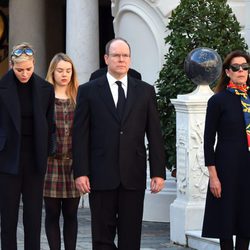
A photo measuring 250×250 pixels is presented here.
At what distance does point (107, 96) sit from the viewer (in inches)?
295

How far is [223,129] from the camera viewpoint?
7.81 meters

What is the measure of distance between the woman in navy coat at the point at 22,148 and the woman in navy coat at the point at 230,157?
134cm

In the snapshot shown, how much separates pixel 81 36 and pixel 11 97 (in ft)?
21.0

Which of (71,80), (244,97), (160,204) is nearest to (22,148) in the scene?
(71,80)

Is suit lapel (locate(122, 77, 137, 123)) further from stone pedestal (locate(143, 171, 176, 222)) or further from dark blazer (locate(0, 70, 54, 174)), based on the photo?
stone pedestal (locate(143, 171, 176, 222))

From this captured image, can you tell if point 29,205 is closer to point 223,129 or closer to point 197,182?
point 223,129

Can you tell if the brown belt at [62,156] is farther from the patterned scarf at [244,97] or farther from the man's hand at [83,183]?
the patterned scarf at [244,97]

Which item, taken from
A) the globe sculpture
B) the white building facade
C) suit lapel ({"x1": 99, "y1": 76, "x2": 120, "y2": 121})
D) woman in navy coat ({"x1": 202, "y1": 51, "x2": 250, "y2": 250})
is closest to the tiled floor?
the white building facade

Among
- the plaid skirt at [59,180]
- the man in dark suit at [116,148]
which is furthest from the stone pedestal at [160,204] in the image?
the man in dark suit at [116,148]

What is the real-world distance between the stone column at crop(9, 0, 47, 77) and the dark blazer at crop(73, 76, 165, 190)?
9.62m

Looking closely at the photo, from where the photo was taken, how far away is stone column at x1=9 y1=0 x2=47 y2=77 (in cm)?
1708

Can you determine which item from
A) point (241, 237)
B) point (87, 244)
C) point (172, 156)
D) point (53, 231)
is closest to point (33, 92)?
point (53, 231)

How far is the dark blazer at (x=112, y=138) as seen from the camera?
739 cm

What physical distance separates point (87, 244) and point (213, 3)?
305 centimetres
